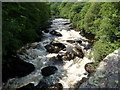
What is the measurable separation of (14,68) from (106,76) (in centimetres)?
574

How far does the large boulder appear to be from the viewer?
3.14m

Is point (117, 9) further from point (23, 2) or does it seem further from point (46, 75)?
point (23, 2)

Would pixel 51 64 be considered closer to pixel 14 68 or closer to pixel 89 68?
pixel 14 68

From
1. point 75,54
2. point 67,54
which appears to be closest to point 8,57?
point 67,54

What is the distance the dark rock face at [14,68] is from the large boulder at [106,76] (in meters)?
4.83

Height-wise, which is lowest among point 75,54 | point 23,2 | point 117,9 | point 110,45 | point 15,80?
point 15,80

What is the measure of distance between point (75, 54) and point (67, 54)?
23.7 inches

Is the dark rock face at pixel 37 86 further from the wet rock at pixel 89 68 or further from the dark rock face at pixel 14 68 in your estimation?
the wet rock at pixel 89 68

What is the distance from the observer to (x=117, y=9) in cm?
704

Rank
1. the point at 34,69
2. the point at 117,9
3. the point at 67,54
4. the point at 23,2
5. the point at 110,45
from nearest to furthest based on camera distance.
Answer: the point at 110,45
the point at 117,9
the point at 34,69
the point at 67,54
the point at 23,2

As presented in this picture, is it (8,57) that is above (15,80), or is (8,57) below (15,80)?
above

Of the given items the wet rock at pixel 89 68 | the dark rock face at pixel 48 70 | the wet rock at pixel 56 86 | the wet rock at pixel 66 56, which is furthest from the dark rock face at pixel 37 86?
the wet rock at pixel 66 56

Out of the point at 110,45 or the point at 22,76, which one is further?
the point at 22,76

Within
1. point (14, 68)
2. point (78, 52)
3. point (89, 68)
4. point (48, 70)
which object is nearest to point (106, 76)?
point (89, 68)
